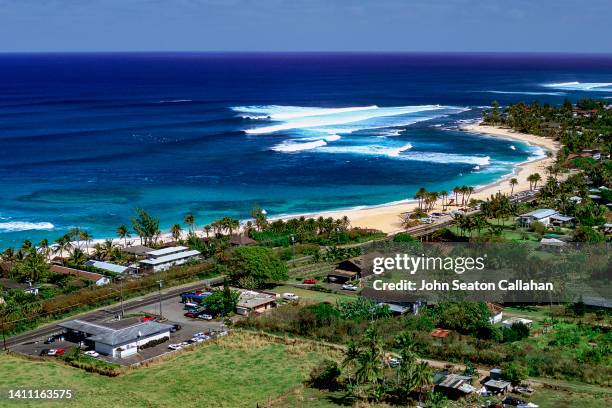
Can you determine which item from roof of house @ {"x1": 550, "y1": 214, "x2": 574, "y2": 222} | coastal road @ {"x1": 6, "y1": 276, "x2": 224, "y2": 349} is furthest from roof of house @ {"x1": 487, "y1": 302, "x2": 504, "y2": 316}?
roof of house @ {"x1": 550, "y1": 214, "x2": 574, "y2": 222}

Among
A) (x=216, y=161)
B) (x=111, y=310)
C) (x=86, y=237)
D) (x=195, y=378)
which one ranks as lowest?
(x=111, y=310)

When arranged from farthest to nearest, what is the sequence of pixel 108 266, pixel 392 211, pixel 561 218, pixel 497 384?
pixel 392 211 → pixel 561 218 → pixel 108 266 → pixel 497 384

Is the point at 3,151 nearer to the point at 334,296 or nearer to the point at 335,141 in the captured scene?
the point at 335,141

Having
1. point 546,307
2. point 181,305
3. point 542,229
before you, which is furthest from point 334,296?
point 542,229

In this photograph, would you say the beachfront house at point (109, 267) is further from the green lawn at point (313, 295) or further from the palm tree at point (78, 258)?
the green lawn at point (313, 295)

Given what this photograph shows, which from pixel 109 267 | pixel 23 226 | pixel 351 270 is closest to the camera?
pixel 351 270

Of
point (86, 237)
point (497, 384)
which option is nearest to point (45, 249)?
point (86, 237)

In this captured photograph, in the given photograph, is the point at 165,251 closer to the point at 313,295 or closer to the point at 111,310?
the point at 111,310
